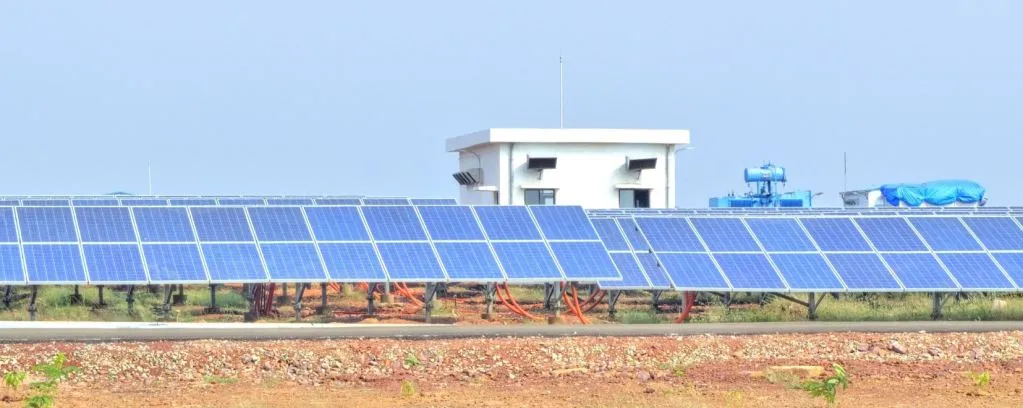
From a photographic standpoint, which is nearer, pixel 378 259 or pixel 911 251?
pixel 378 259

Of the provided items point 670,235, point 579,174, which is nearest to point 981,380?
point 670,235

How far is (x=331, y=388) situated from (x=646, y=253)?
13237 mm

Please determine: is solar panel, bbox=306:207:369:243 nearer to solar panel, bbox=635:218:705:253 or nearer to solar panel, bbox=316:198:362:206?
solar panel, bbox=635:218:705:253

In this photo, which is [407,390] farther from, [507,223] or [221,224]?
[507,223]

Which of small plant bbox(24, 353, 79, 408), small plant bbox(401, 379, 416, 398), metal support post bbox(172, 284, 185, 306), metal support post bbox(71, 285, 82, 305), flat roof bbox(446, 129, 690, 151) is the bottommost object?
metal support post bbox(172, 284, 185, 306)

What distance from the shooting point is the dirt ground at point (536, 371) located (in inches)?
780

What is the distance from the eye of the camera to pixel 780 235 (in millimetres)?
34656

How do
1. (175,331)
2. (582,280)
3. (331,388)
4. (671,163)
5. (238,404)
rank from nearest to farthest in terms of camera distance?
1. (238,404)
2. (331,388)
3. (175,331)
4. (582,280)
5. (671,163)

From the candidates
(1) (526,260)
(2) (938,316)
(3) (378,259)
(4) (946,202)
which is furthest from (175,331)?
(4) (946,202)

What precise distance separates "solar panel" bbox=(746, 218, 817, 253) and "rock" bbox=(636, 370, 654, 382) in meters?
11.7

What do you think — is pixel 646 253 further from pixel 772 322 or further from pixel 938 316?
pixel 938 316

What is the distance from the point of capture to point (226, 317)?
33.0 meters

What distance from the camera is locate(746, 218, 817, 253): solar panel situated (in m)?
33.9

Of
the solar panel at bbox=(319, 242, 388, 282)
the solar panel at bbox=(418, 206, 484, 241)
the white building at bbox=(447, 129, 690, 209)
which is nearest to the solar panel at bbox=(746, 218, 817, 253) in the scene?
the solar panel at bbox=(418, 206, 484, 241)
